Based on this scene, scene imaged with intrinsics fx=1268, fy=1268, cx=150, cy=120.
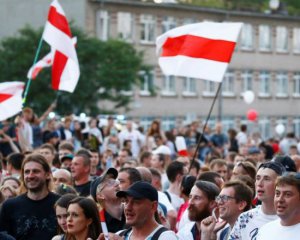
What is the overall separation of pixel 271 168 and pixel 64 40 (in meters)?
8.53

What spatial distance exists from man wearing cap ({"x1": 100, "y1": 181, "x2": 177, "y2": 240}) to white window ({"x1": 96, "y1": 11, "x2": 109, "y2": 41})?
52.8 metres

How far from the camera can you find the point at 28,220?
11.2 metres

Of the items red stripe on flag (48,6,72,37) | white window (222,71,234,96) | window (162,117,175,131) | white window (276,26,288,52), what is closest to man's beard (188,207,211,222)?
red stripe on flag (48,6,72,37)

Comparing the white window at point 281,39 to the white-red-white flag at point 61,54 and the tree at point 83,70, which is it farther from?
the white-red-white flag at point 61,54

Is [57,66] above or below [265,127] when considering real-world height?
above

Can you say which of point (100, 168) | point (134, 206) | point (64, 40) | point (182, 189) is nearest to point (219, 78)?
point (182, 189)

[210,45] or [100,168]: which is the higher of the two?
[210,45]

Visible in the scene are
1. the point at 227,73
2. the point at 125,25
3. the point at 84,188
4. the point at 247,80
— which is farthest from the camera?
the point at 247,80

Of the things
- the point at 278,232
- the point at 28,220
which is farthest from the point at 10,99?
the point at 278,232

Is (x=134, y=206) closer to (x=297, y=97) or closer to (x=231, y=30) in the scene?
(x=231, y=30)

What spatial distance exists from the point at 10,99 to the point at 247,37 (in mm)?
57969

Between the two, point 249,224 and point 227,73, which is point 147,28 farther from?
point 249,224

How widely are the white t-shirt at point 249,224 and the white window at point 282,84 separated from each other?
6785cm

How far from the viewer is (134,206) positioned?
9258 millimetres
